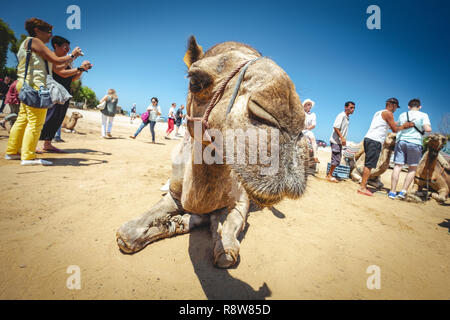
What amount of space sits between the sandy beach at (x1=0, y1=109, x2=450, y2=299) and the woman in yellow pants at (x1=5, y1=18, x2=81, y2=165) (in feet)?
1.52

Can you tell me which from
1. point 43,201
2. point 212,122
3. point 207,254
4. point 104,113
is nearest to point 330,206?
point 207,254

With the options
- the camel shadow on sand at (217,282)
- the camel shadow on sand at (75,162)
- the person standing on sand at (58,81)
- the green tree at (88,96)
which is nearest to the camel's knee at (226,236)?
the camel shadow on sand at (217,282)

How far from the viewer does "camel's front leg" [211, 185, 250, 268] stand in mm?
1988

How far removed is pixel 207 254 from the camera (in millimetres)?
2203

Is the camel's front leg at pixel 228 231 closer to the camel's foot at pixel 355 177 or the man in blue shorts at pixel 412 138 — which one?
the man in blue shorts at pixel 412 138

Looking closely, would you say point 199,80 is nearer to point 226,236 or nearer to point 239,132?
point 239,132

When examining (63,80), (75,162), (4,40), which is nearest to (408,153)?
(75,162)

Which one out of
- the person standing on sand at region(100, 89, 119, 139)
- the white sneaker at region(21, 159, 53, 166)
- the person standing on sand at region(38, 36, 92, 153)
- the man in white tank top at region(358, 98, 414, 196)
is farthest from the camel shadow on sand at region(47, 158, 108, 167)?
the man in white tank top at region(358, 98, 414, 196)

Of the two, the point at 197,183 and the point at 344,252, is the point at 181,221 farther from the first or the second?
the point at 344,252

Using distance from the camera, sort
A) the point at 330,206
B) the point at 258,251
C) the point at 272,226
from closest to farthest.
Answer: the point at 258,251
the point at 272,226
the point at 330,206

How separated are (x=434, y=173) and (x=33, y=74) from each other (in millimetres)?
12361

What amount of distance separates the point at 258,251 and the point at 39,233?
260 cm

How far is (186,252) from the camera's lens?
219 cm

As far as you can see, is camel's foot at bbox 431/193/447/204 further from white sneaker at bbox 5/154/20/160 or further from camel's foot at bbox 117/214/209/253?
white sneaker at bbox 5/154/20/160
